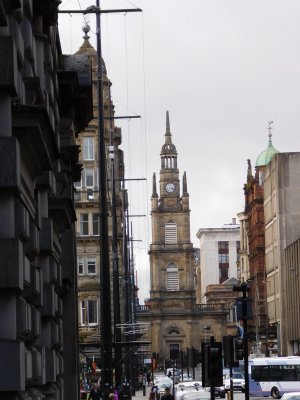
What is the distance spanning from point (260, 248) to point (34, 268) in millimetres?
143319

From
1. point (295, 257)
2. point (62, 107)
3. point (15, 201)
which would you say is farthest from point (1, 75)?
point (295, 257)

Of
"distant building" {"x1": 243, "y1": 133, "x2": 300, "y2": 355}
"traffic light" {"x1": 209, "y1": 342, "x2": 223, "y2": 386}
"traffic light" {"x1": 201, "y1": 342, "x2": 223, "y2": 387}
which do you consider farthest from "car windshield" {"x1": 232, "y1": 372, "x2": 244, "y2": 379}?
"traffic light" {"x1": 209, "y1": 342, "x2": 223, "y2": 386}

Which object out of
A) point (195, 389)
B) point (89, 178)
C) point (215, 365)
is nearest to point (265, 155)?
point (89, 178)

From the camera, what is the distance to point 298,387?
3179 inches

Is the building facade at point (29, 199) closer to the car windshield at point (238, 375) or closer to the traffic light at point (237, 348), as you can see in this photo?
the traffic light at point (237, 348)

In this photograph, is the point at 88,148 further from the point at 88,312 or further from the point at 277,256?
the point at 277,256

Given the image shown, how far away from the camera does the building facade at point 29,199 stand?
1212 cm

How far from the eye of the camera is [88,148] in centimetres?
9669

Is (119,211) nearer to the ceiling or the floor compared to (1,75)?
nearer to the ceiling

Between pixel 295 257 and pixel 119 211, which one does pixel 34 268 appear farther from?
pixel 295 257

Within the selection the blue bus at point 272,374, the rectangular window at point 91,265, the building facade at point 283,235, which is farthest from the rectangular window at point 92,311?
the building facade at point 283,235

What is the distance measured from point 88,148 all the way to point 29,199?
81.0 meters

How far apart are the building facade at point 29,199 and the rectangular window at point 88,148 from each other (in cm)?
6935

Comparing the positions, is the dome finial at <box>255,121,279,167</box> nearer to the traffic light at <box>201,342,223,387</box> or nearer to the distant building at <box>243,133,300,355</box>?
the distant building at <box>243,133,300,355</box>
